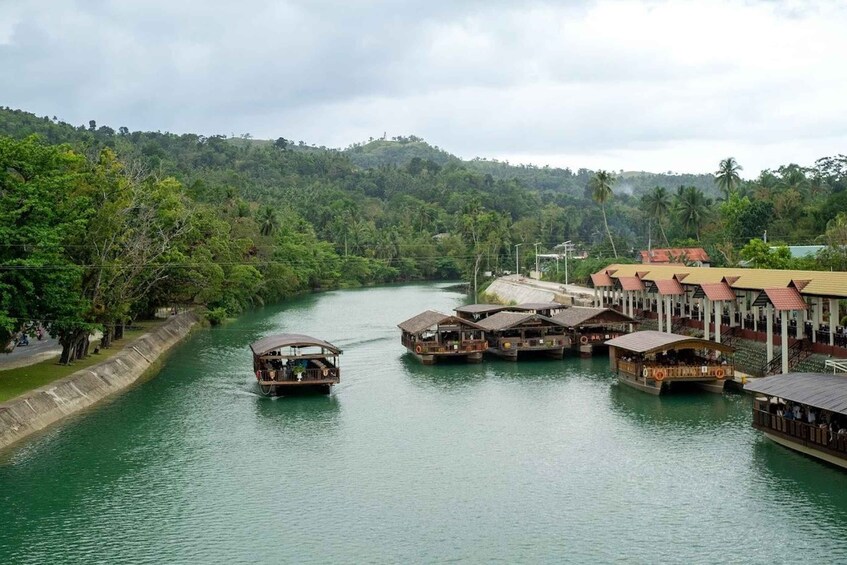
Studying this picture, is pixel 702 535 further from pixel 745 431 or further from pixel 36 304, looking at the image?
pixel 36 304

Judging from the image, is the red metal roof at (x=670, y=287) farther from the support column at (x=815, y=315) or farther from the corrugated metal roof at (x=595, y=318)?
the support column at (x=815, y=315)

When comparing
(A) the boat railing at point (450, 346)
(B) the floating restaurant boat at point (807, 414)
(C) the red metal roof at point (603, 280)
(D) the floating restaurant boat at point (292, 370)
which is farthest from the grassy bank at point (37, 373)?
(C) the red metal roof at point (603, 280)

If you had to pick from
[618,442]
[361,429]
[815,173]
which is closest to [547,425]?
[618,442]

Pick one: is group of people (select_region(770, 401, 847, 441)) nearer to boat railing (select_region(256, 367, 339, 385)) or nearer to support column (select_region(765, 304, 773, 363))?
support column (select_region(765, 304, 773, 363))

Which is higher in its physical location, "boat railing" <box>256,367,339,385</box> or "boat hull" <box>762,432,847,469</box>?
"boat railing" <box>256,367,339,385</box>

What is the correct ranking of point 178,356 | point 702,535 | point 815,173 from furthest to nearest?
1. point 815,173
2. point 178,356
3. point 702,535

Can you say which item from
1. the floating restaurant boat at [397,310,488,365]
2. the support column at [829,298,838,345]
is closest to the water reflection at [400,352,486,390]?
the floating restaurant boat at [397,310,488,365]

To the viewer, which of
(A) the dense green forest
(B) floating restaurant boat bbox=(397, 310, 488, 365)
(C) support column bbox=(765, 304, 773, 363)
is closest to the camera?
(A) the dense green forest

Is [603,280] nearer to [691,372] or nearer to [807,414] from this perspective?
[691,372]

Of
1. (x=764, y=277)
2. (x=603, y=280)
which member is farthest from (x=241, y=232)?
(x=764, y=277)
